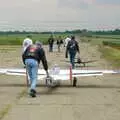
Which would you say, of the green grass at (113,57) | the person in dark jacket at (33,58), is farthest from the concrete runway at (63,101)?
the green grass at (113,57)

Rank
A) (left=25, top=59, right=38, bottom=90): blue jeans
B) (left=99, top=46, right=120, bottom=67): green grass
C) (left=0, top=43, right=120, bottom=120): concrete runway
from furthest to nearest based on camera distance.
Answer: (left=99, top=46, right=120, bottom=67): green grass, (left=25, top=59, right=38, bottom=90): blue jeans, (left=0, top=43, right=120, bottom=120): concrete runway

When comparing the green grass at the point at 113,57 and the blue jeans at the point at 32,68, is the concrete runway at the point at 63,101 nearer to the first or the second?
the blue jeans at the point at 32,68

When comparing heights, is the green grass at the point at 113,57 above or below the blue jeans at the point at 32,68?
below

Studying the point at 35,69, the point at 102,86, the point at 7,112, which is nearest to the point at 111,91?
the point at 102,86

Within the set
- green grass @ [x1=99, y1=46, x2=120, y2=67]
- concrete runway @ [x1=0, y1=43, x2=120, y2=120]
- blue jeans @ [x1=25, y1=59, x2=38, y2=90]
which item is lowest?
green grass @ [x1=99, y1=46, x2=120, y2=67]

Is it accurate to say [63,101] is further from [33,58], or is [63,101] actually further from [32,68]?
[33,58]

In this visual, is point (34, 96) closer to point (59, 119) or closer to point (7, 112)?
point (7, 112)

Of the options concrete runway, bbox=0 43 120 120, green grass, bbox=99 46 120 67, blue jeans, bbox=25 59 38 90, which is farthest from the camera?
green grass, bbox=99 46 120 67

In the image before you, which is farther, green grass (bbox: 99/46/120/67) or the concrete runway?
green grass (bbox: 99/46/120/67)

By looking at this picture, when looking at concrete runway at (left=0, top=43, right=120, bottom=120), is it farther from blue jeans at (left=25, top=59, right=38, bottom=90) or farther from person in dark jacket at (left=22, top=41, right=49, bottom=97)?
person in dark jacket at (left=22, top=41, right=49, bottom=97)

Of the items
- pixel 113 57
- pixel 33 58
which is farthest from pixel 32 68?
pixel 113 57

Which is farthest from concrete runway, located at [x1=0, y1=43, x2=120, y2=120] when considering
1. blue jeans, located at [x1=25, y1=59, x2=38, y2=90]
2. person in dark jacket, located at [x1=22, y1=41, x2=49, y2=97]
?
person in dark jacket, located at [x1=22, y1=41, x2=49, y2=97]

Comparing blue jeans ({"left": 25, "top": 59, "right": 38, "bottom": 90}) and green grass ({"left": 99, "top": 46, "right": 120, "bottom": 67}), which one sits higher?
blue jeans ({"left": 25, "top": 59, "right": 38, "bottom": 90})

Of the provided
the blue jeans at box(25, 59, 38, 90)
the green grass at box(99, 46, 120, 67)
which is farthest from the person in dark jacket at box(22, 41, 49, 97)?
the green grass at box(99, 46, 120, 67)
